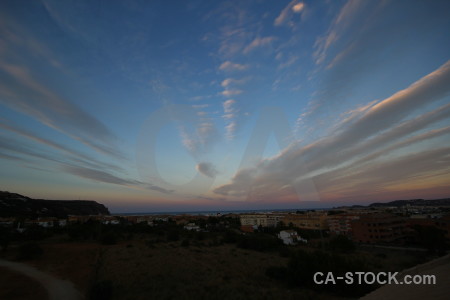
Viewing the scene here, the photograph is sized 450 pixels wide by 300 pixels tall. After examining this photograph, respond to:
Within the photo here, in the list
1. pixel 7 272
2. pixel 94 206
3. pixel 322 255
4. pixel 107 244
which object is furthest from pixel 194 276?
pixel 94 206

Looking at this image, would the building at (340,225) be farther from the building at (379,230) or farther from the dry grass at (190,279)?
the dry grass at (190,279)

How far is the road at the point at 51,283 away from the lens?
12305 millimetres

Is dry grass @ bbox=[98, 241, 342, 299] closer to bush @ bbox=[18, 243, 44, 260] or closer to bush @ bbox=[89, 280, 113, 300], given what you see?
bush @ bbox=[89, 280, 113, 300]

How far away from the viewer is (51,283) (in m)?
14.3

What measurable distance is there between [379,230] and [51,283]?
160 feet

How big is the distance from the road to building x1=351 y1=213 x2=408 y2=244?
4706 centimetres

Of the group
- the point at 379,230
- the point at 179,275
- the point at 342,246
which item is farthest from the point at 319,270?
the point at 379,230

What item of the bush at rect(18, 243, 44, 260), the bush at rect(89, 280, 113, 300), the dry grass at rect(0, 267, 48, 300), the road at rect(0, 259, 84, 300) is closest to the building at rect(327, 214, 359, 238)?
the bush at rect(89, 280, 113, 300)

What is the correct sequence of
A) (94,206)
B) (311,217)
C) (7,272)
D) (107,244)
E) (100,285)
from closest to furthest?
(100,285) < (7,272) < (107,244) < (311,217) < (94,206)

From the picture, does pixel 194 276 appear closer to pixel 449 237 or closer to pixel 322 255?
pixel 322 255

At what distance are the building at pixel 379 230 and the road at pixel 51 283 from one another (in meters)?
47.1

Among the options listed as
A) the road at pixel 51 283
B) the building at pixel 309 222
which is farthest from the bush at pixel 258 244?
the building at pixel 309 222

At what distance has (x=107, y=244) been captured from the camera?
30641 millimetres

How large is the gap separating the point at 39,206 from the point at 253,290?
383 feet
